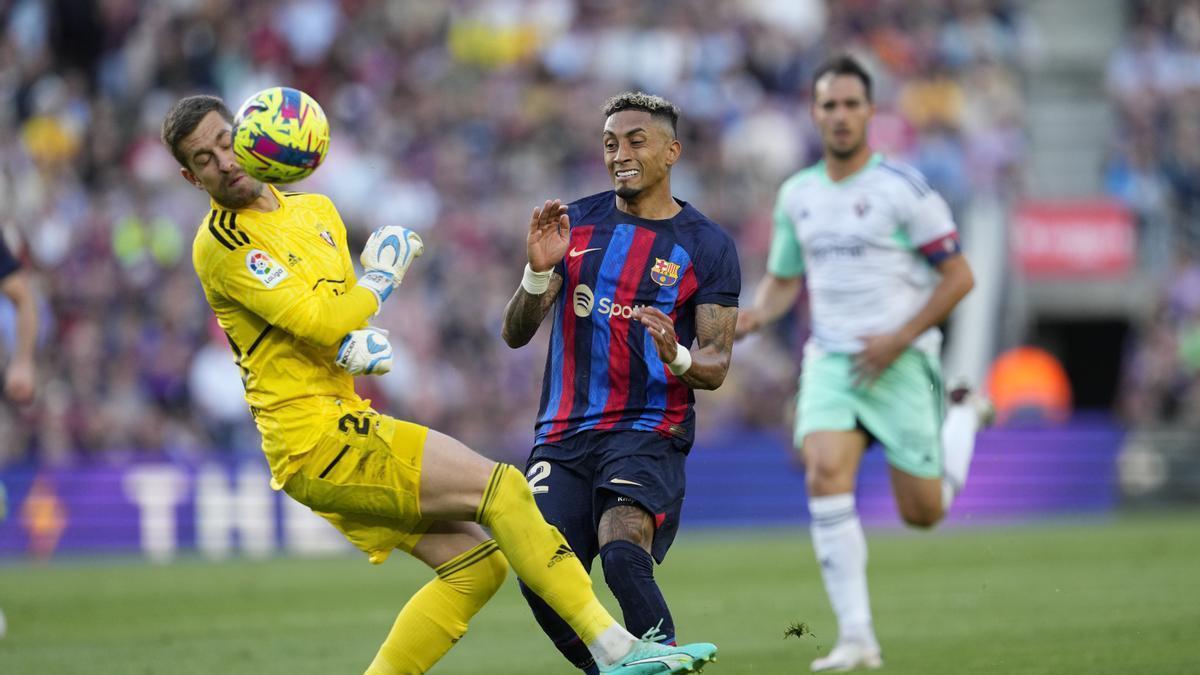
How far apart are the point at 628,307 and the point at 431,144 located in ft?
49.3

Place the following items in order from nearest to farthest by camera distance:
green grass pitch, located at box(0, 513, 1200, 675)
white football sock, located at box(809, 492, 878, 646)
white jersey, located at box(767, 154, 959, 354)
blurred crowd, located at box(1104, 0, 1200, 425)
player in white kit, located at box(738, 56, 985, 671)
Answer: white football sock, located at box(809, 492, 878, 646), green grass pitch, located at box(0, 513, 1200, 675), player in white kit, located at box(738, 56, 985, 671), white jersey, located at box(767, 154, 959, 354), blurred crowd, located at box(1104, 0, 1200, 425)

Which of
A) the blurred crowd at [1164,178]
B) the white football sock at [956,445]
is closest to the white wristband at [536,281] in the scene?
the white football sock at [956,445]

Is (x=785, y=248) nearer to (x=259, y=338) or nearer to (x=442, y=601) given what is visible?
(x=442, y=601)

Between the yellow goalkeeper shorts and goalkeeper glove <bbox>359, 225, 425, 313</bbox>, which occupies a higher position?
goalkeeper glove <bbox>359, 225, 425, 313</bbox>

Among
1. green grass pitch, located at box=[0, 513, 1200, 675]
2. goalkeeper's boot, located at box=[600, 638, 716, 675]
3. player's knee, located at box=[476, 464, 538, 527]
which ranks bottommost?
green grass pitch, located at box=[0, 513, 1200, 675]

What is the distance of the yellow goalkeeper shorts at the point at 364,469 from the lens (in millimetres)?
7012

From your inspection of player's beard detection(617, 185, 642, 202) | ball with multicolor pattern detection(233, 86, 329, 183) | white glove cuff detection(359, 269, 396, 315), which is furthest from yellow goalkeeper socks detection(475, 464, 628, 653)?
ball with multicolor pattern detection(233, 86, 329, 183)

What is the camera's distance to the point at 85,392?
Answer: 1889 centimetres

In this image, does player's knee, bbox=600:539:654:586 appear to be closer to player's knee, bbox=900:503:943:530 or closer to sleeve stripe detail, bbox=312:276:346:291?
sleeve stripe detail, bbox=312:276:346:291

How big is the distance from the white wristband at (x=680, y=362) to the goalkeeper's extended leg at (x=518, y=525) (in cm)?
74

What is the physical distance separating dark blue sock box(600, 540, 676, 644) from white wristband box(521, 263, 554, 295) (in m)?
1.09

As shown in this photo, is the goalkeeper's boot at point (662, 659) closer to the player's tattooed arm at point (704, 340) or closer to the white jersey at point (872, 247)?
the player's tattooed arm at point (704, 340)

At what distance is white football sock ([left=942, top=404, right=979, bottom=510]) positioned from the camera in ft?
34.3

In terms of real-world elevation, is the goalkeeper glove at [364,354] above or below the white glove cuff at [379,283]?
below
